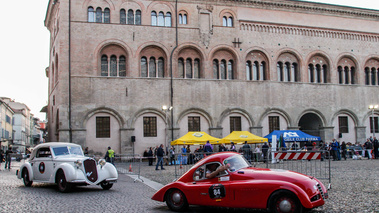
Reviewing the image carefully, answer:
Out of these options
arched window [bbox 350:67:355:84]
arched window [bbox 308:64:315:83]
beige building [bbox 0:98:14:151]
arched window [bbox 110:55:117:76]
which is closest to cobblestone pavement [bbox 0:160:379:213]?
arched window [bbox 110:55:117:76]

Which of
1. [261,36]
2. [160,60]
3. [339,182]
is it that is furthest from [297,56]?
[339,182]

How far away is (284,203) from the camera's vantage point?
293 inches

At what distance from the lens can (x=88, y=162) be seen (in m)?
12.4

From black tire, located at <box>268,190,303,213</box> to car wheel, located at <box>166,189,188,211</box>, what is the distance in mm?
1995

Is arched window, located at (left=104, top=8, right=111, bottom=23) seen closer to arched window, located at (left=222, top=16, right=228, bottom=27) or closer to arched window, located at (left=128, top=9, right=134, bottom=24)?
arched window, located at (left=128, top=9, right=134, bottom=24)

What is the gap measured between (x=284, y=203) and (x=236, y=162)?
1596 millimetres

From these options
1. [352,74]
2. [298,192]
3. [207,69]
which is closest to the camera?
[298,192]

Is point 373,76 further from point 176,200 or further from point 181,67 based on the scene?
point 176,200

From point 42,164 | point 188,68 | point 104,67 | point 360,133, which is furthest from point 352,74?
point 42,164

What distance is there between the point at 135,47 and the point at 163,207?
70.0 ft

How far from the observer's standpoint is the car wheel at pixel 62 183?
39.2ft

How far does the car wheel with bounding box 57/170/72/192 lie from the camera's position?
39.2ft

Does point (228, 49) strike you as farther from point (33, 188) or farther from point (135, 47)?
point (33, 188)

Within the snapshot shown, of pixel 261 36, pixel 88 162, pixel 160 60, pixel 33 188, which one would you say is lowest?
pixel 33 188
